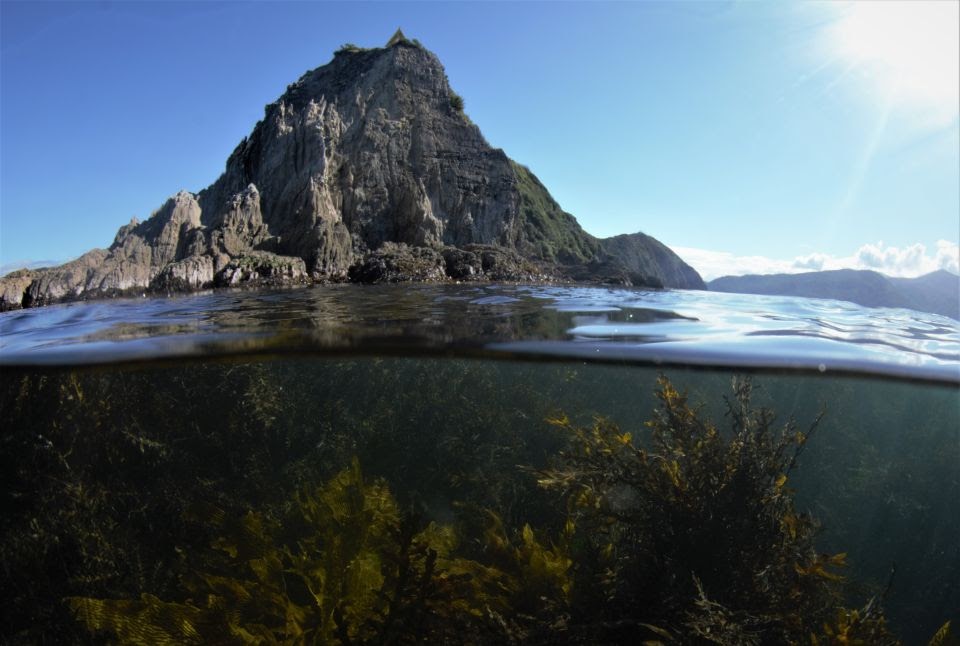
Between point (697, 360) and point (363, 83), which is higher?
point (363, 83)

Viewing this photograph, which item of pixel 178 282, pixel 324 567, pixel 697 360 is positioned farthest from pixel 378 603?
pixel 178 282

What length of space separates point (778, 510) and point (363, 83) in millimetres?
27247

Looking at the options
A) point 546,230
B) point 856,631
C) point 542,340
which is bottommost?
point 856,631

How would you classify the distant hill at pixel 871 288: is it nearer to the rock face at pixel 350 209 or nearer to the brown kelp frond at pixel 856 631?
the rock face at pixel 350 209

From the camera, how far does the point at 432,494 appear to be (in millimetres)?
5438

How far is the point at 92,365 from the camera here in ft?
21.0

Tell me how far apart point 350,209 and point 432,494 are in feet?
65.8

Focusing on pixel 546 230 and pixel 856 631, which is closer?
pixel 856 631

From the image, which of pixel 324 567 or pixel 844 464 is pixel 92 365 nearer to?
pixel 324 567

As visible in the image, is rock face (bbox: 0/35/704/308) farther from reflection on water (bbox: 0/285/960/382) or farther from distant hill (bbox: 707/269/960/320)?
reflection on water (bbox: 0/285/960/382)

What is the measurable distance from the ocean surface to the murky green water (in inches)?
1.0

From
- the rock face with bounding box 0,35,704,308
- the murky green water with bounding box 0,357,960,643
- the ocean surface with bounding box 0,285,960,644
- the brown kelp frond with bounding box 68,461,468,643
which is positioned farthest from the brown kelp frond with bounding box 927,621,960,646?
the rock face with bounding box 0,35,704,308

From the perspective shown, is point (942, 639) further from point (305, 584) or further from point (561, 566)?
point (305, 584)

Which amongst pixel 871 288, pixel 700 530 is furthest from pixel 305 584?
pixel 871 288
